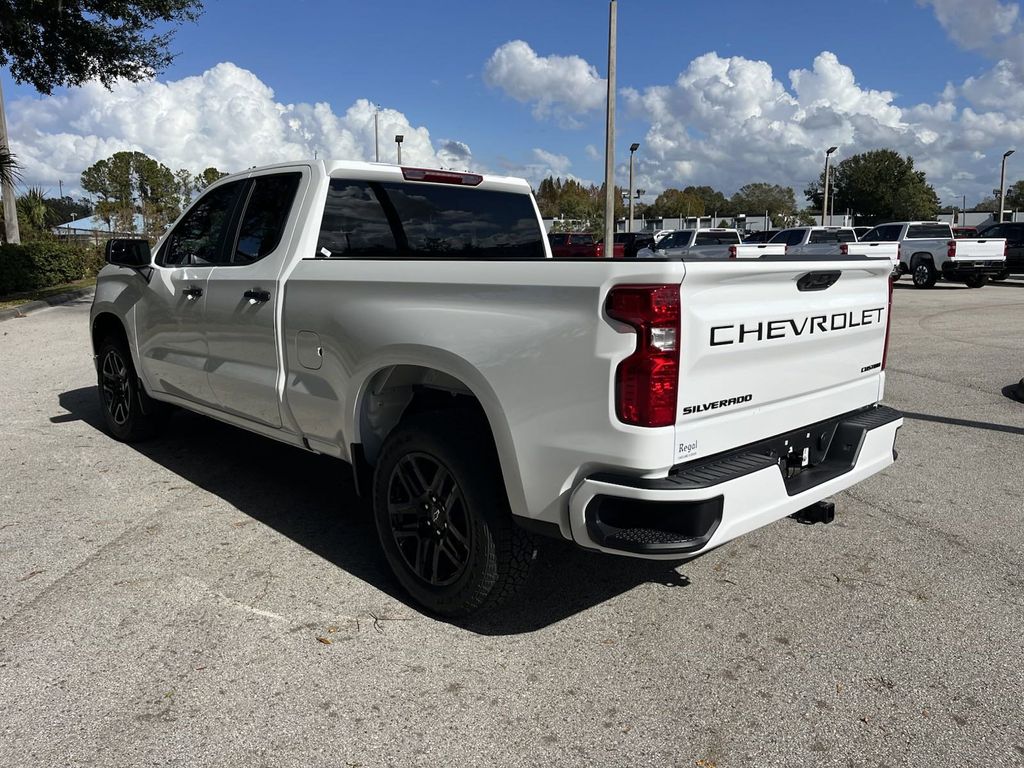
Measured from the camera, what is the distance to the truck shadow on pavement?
147 inches

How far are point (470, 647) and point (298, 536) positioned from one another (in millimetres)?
1568

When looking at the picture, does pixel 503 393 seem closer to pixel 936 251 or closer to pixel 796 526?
pixel 796 526

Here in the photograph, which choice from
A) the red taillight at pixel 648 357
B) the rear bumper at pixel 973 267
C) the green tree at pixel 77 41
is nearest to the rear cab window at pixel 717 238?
the rear bumper at pixel 973 267

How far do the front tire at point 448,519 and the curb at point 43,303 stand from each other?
12.9m

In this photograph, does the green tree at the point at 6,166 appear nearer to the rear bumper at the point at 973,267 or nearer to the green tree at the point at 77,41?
the green tree at the point at 77,41

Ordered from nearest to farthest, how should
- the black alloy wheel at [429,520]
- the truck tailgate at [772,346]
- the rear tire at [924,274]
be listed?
the truck tailgate at [772,346] → the black alloy wheel at [429,520] → the rear tire at [924,274]

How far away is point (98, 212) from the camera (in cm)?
4475

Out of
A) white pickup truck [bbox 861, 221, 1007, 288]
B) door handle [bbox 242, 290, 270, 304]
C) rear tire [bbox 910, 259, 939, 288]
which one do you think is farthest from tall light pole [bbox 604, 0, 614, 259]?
door handle [bbox 242, 290, 270, 304]

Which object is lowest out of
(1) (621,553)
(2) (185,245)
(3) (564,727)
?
(3) (564,727)

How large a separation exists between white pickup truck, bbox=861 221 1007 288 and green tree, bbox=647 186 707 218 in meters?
76.1

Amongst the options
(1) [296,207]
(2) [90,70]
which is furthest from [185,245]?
(2) [90,70]

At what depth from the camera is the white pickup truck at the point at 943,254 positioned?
2173 cm

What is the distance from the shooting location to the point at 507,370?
9.86 ft

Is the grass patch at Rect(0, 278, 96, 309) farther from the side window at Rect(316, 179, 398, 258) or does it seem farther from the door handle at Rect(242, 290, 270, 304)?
the side window at Rect(316, 179, 398, 258)
